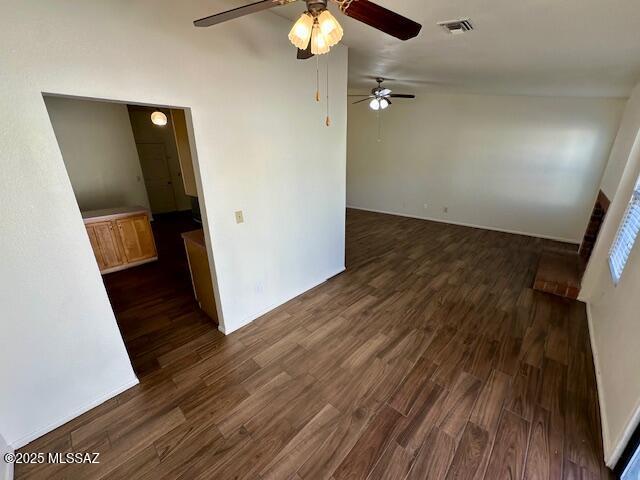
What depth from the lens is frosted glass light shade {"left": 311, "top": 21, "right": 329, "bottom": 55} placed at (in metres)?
1.25

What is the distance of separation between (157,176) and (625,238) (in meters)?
8.39

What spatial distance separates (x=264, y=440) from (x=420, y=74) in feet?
15.0

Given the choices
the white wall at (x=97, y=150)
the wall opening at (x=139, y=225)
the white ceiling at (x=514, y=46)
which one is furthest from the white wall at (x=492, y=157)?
the white wall at (x=97, y=150)

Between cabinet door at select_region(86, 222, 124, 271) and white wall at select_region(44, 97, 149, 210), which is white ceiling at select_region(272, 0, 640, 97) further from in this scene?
white wall at select_region(44, 97, 149, 210)

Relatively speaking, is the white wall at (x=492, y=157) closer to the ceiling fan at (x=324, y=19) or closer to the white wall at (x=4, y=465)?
the ceiling fan at (x=324, y=19)

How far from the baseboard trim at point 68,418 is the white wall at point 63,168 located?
0.01 m

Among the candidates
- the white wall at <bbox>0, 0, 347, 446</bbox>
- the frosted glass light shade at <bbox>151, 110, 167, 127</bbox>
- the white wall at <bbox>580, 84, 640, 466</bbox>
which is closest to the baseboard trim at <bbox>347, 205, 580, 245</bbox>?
the white wall at <bbox>580, 84, 640, 466</bbox>

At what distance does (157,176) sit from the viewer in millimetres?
6859

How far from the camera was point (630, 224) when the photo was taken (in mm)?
2660

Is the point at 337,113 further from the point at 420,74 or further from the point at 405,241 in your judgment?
the point at 405,241

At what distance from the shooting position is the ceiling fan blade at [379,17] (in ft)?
3.84

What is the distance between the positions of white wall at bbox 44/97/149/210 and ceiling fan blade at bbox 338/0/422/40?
5262 mm

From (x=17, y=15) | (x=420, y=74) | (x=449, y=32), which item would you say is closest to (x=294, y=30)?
(x=17, y=15)

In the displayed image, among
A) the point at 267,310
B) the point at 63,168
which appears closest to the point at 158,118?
the point at 63,168
